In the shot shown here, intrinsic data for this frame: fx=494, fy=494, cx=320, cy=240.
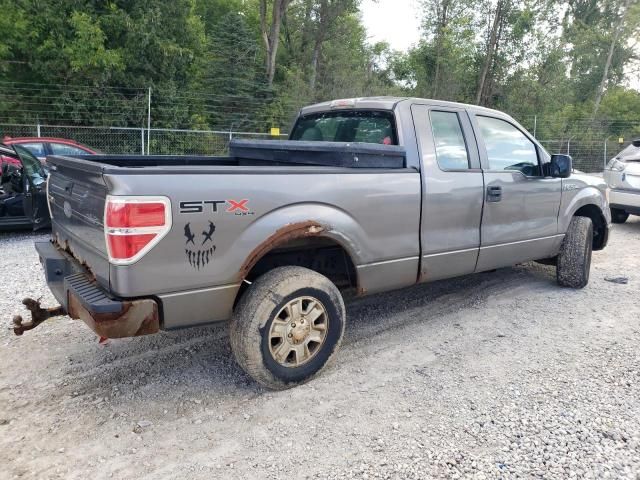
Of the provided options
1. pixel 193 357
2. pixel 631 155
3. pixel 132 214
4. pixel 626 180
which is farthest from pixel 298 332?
pixel 631 155

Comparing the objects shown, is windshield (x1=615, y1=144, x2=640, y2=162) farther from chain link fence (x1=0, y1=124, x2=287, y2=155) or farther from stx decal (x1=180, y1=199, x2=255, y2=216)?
chain link fence (x1=0, y1=124, x2=287, y2=155)

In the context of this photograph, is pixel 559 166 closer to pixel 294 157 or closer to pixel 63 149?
pixel 294 157

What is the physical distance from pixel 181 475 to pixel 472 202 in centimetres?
299

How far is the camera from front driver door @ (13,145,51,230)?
5473 mm

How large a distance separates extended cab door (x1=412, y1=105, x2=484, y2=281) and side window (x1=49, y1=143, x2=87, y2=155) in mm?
8366

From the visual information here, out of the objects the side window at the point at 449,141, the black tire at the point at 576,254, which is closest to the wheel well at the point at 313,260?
the side window at the point at 449,141

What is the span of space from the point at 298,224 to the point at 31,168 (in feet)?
14.6

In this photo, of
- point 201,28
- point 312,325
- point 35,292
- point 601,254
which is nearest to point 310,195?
point 312,325

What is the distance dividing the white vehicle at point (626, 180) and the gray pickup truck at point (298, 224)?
4.72m

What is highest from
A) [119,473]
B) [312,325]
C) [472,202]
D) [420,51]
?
[420,51]

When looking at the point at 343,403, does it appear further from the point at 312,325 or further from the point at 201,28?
the point at 201,28

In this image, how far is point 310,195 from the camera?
10.3 ft

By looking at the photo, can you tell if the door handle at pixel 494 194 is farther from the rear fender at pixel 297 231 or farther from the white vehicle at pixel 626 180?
the white vehicle at pixel 626 180

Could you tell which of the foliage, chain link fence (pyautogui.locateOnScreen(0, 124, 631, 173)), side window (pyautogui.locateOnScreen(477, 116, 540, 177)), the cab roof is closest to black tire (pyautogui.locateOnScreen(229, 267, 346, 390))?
the cab roof
